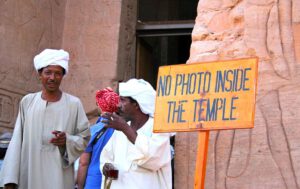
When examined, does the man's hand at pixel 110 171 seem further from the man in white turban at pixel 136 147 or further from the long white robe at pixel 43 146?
the long white robe at pixel 43 146

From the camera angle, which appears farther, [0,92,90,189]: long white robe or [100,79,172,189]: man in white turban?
[0,92,90,189]: long white robe

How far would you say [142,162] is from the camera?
4629 millimetres

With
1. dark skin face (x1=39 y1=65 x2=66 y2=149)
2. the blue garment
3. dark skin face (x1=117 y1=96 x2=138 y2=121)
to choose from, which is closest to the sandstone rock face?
the blue garment

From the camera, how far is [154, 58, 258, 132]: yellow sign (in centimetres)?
425

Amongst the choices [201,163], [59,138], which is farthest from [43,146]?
[201,163]

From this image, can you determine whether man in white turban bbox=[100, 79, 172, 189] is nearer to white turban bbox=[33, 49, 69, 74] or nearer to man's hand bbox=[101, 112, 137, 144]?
man's hand bbox=[101, 112, 137, 144]

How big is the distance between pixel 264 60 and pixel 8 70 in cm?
290

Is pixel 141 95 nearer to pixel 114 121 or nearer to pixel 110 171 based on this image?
pixel 114 121

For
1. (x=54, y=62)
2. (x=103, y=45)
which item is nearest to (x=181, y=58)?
(x=103, y=45)

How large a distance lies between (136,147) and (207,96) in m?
0.60

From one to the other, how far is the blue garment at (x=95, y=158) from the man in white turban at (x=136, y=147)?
0.24 metres

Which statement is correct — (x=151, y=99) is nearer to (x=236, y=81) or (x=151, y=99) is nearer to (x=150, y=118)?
(x=150, y=118)

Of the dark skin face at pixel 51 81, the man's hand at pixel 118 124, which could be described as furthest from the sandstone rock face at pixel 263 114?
the man's hand at pixel 118 124

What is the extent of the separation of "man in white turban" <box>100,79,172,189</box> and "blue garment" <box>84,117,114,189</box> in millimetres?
240
